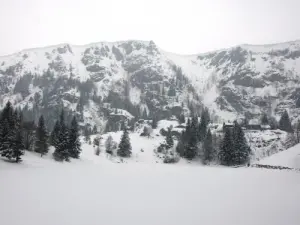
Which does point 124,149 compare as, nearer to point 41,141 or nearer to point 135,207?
point 41,141

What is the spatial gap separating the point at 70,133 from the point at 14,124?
17.2m

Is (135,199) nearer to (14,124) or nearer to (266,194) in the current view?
(266,194)

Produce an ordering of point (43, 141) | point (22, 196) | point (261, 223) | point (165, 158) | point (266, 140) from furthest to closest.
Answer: point (266, 140), point (165, 158), point (43, 141), point (22, 196), point (261, 223)

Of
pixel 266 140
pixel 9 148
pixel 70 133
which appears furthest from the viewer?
pixel 266 140

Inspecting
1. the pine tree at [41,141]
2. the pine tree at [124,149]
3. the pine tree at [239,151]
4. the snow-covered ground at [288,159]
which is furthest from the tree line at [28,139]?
the snow-covered ground at [288,159]

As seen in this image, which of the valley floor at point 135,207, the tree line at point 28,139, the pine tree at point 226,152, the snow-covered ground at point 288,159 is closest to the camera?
the valley floor at point 135,207

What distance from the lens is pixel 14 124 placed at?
5638cm

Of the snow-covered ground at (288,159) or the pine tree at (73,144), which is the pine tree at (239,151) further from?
the pine tree at (73,144)

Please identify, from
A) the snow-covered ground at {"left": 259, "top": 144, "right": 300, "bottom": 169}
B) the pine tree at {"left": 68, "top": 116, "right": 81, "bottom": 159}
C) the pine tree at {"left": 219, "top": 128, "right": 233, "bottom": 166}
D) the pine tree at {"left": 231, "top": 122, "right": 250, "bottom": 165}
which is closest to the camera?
the pine tree at {"left": 68, "top": 116, "right": 81, "bottom": 159}

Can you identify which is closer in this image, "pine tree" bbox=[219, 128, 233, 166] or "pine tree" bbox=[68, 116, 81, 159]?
"pine tree" bbox=[68, 116, 81, 159]

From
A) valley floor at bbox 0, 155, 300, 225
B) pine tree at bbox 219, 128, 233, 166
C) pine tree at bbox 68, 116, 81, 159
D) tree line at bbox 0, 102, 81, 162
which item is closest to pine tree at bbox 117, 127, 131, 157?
tree line at bbox 0, 102, 81, 162

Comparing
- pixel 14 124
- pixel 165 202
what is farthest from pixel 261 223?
pixel 14 124

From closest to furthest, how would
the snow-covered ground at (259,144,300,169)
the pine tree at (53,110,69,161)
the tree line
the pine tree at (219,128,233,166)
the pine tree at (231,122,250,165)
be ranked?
the tree line → the pine tree at (53,110,69,161) → the snow-covered ground at (259,144,300,169) → the pine tree at (219,128,233,166) → the pine tree at (231,122,250,165)

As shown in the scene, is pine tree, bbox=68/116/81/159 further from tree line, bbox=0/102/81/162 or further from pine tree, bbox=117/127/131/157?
pine tree, bbox=117/127/131/157
